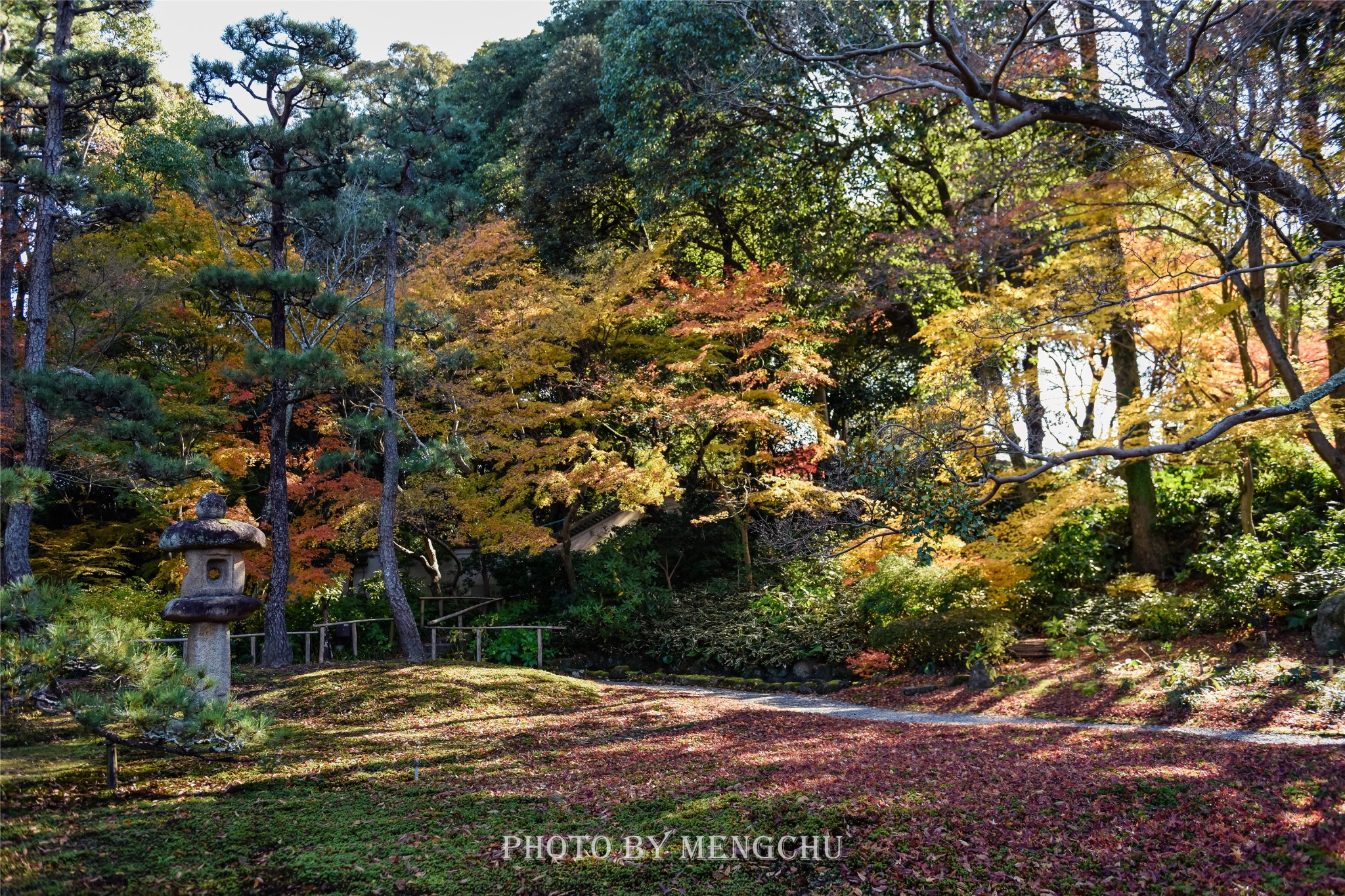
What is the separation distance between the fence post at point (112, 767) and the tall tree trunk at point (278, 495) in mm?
5845

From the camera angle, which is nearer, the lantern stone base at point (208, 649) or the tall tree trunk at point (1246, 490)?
the lantern stone base at point (208, 649)

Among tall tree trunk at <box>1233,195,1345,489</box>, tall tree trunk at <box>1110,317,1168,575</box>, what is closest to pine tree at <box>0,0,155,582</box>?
tall tree trunk at <box>1233,195,1345,489</box>

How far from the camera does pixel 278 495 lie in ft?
37.2

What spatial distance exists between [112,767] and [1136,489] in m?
12.2

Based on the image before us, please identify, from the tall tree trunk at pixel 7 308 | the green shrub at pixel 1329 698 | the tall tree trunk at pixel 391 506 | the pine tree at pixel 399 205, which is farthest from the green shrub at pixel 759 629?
the tall tree trunk at pixel 7 308

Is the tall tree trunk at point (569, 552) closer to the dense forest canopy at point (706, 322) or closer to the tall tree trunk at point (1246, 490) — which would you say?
the dense forest canopy at point (706, 322)

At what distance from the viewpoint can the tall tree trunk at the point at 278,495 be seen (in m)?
11.2

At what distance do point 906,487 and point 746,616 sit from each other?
777 centimetres

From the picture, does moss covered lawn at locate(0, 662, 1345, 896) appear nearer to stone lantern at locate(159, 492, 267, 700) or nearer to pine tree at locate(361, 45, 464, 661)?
stone lantern at locate(159, 492, 267, 700)

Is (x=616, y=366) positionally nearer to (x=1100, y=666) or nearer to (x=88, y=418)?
(x=88, y=418)

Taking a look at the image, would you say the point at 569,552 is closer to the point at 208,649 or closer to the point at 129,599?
the point at 129,599

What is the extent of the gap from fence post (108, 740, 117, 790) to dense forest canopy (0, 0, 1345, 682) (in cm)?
495

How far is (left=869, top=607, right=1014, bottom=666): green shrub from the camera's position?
34.5ft

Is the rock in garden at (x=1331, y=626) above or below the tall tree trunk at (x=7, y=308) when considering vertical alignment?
below
